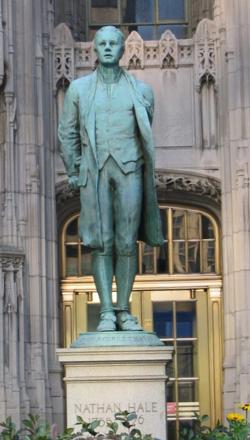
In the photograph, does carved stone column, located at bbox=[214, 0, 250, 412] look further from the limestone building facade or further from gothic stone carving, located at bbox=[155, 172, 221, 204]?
gothic stone carving, located at bbox=[155, 172, 221, 204]

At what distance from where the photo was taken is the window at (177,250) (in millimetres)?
25031

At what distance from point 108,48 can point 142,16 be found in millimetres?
14295

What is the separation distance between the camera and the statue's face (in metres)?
11.8

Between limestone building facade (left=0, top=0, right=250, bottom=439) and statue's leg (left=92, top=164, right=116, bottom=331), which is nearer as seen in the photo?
statue's leg (left=92, top=164, right=116, bottom=331)

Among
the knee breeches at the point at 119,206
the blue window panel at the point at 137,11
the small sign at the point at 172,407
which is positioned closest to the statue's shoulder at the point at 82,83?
the knee breeches at the point at 119,206

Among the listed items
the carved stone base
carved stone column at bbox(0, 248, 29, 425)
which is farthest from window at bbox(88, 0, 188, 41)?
the carved stone base

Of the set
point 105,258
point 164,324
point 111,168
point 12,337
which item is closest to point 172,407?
point 164,324

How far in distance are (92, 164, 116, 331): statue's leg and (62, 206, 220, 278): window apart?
1329 cm

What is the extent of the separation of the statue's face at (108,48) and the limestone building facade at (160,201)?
1104cm

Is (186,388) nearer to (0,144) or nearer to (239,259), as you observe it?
(239,259)

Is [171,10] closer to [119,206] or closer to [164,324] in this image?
[164,324]

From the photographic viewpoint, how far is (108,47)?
11773mm

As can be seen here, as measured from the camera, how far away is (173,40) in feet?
80.0

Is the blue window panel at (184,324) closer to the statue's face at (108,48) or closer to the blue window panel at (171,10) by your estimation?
the blue window panel at (171,10)
